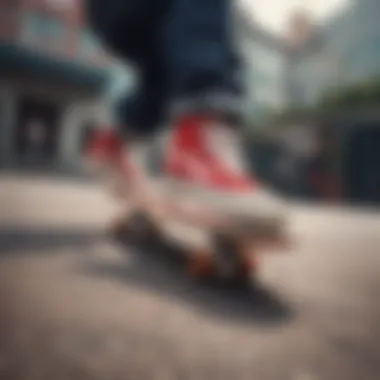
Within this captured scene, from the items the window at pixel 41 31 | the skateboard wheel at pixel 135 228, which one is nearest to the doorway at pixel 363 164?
the skateboard wheel at pixel 135 228

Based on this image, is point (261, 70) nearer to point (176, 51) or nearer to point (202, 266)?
point (176, 51)

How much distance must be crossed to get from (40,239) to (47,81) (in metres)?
0.18

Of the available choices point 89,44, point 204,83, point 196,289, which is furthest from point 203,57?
point 196,289

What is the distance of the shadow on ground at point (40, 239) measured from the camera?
1.67 feet

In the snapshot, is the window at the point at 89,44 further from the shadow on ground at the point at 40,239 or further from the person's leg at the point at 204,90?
the shadow on ground at the point at 40,239

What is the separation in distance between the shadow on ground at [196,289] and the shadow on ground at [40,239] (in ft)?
0.18

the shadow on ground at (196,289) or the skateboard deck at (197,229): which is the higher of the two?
the skateboard deck at (197,229)

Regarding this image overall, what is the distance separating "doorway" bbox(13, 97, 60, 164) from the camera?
0.54 meters

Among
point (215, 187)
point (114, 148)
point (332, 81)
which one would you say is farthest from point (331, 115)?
point (114, 148)

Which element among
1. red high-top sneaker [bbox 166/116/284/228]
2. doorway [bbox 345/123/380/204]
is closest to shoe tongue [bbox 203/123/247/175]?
red high-top sneaker [bbox 166/116/284/228]

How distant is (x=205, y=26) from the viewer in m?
0.54

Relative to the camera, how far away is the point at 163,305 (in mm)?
451

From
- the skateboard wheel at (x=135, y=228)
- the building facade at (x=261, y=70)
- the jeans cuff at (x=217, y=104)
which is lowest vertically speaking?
the skateboard wheel at (x=135, y=228)

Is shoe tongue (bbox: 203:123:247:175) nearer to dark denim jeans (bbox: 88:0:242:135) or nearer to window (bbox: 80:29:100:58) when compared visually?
dark denim jeans (bbox: 88:0:242:135)
